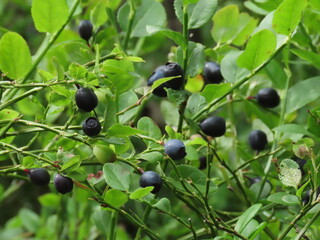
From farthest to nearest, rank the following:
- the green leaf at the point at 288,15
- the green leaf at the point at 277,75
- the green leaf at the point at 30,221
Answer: the green leaf at the point at 30,221
the green leaf at the point at 277,75
the green leaf at the point at 288,15

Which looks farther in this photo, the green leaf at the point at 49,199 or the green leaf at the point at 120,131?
the green leaf at the point at 49,199

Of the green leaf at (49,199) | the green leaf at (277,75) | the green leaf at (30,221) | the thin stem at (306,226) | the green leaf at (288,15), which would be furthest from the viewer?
the green leaf at (30,221)

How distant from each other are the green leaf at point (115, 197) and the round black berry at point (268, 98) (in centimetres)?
36

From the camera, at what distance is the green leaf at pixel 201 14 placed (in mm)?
938

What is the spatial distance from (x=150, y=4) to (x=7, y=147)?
0.45 meters

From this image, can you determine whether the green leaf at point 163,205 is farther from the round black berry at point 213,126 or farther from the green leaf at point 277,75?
the green leaf at point 277,75

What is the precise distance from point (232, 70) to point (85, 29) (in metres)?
0.28

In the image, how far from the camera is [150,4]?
115 cm

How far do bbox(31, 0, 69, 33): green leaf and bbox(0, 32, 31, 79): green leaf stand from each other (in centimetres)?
5

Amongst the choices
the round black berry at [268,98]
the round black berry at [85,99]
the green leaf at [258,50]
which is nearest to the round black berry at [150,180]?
the round black berry at [85,99]

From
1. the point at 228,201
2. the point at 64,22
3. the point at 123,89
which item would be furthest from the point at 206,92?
the point at 228,201

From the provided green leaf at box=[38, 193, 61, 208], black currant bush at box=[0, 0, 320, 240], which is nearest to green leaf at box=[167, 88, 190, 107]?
black currant bush at box=[0, 0, 320, 240]

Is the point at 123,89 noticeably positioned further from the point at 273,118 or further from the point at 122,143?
the point at 273,118

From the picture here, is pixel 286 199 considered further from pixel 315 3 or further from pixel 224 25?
pixel 224 25
